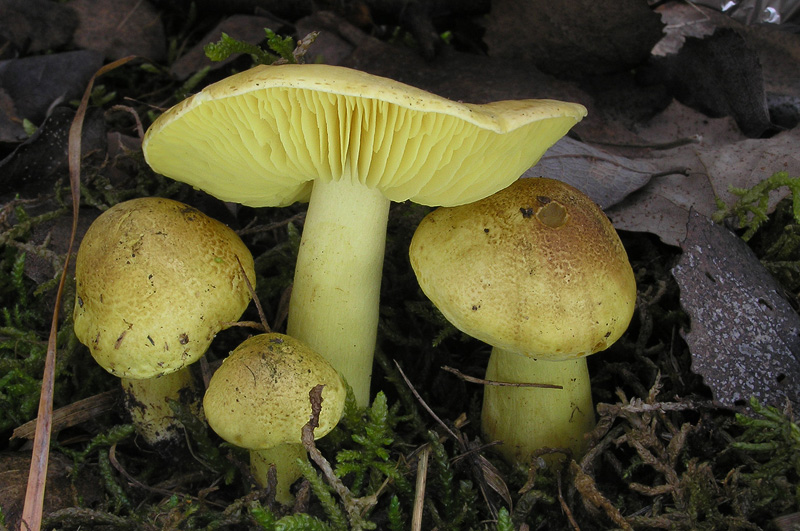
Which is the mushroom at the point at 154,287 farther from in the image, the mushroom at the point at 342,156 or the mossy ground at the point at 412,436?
the mossy ground at the point at 412,436

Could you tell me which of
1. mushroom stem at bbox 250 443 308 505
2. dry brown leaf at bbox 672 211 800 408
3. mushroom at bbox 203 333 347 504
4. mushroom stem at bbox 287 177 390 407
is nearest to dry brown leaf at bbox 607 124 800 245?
dry brown leaf at bbox 672 211 800 408

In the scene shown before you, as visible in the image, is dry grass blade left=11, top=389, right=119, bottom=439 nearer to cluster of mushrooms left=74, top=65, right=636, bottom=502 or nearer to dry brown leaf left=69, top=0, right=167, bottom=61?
cluster of mushrooms left=74, top=65, right=636, bottom=502

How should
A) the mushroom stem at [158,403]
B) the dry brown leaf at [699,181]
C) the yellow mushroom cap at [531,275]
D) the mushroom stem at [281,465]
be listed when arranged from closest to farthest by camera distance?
the yellow mushroom cap at [531,275], the mushroom stem at [281,465], the mushroom stem at [158,403], the dry brown leaf at [699,181]

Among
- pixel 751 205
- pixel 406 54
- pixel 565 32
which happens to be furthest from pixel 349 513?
pixel 565 32

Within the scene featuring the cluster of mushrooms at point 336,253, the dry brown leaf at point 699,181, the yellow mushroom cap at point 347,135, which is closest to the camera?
the yellow mushroom cap at point 347,135

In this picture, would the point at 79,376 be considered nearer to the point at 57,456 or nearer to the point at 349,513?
the point at 57,456

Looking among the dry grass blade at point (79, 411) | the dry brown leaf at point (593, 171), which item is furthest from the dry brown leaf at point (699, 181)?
the dry grass blade at point (79, 411)

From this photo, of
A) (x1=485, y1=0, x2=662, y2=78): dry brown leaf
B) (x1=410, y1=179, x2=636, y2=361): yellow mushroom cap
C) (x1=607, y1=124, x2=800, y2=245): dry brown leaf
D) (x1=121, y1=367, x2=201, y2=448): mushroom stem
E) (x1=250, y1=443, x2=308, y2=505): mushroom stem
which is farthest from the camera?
(x1=485, y1=0, x2=662, y2=78): dry brown leaf

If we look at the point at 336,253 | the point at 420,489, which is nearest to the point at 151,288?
the point at 336,253
